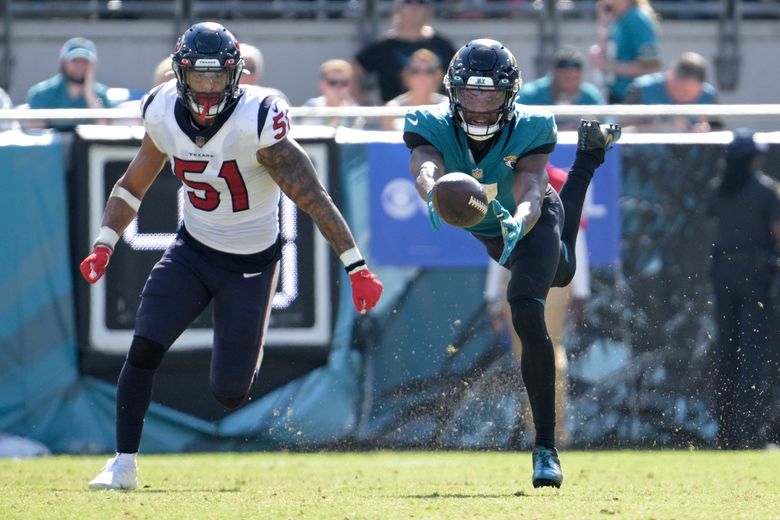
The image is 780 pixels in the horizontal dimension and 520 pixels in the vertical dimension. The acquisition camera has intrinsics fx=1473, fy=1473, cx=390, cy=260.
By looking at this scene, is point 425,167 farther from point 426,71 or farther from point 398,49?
point 398,49

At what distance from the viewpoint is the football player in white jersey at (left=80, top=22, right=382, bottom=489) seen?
6105mm

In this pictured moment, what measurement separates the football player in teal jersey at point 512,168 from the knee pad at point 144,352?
4.26 ft

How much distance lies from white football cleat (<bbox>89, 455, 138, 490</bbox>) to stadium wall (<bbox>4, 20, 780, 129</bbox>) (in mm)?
5515

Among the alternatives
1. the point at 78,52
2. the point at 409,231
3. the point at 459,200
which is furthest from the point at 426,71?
the point at 459,200

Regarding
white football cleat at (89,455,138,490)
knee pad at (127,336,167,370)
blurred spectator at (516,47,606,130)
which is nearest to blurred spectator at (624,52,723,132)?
blurred spectator at (516,47,606,130)

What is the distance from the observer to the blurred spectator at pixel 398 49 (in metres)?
10.2

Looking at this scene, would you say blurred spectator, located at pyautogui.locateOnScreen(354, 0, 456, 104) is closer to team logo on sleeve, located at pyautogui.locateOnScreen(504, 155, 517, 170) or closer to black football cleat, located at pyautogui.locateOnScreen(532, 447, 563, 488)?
team logo on sleeve, located at pyautogui.locateOnScreen(504, 155, 517, 170)

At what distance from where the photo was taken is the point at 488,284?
8281mm

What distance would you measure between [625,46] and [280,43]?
2873mm

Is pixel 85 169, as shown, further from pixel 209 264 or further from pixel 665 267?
pixel 665 267

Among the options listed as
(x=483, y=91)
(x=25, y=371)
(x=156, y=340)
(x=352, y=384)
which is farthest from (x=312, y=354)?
(x=483, y=91)

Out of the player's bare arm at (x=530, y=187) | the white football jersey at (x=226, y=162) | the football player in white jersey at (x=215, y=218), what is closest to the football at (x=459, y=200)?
the player's bare arm at (x=530, y=187)

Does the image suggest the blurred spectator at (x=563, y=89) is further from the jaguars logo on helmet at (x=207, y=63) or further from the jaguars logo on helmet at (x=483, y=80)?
the jaguars logo on helmet at (x=207, y=63)

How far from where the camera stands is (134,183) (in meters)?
6.42
